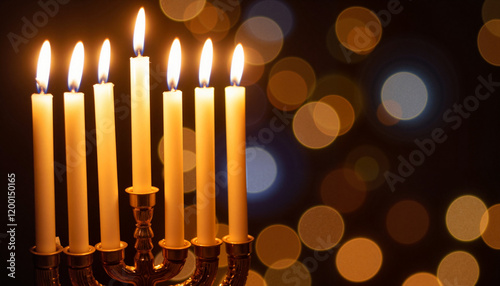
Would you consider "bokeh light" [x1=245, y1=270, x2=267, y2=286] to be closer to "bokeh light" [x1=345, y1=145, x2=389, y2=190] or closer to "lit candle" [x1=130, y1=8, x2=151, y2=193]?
"bokeh light" [x1=345, y1=145, x2=389, y2=190]

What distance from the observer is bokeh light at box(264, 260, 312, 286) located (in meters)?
0.96

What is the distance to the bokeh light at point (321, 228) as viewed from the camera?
37.7 inches

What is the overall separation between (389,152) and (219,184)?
0.33 m

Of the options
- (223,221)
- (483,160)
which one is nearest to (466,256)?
(483,160)

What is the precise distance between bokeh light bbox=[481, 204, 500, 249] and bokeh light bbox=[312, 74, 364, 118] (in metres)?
0.34

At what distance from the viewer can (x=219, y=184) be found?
3.01 ft

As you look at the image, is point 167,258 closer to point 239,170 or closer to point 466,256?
point 239,170

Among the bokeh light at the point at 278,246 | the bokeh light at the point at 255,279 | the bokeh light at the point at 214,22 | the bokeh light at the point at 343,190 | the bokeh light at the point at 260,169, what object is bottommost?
the bokeh light at the point at 255,279

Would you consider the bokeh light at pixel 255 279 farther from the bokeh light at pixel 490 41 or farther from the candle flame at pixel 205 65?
the bokeh light at pixel 490 41

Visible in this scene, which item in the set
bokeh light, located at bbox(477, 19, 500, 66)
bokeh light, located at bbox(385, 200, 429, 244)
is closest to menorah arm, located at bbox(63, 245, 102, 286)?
bokeh light, located at bbox(385, 200, 429, 244)

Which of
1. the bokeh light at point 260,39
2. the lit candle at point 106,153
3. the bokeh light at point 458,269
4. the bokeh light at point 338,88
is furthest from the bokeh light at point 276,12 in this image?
the bokeh light at point 458,269

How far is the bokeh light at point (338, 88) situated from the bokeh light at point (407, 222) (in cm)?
22

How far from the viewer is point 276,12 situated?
3.01 ft

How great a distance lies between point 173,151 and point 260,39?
337 millimetres
